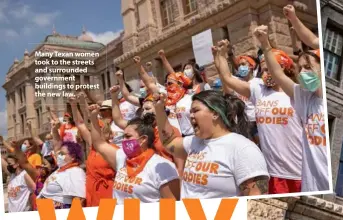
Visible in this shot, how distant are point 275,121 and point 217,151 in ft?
1.94

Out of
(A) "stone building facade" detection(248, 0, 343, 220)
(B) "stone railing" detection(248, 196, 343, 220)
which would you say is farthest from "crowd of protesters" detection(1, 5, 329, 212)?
(A) "stone building facade" detection(248, 0, 343, 220)

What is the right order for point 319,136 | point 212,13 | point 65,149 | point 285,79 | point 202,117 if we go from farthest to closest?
point 212,13
point 65,149
point 319,136
point 285,79
point 202,117

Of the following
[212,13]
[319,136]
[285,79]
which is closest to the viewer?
[285,79]

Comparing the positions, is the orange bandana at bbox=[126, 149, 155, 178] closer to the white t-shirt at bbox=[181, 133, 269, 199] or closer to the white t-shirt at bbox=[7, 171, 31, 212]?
the white t-shirt at bbox=[181, 133, 269, 199]

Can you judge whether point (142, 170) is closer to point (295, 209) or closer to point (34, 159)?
point (34, 159)

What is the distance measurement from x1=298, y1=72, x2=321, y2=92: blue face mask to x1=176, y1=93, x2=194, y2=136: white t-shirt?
2.78ft

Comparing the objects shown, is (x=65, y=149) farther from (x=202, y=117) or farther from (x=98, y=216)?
(x=202, y=117)

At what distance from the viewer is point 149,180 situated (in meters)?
3.20

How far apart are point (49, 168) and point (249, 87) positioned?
1622 millimetres

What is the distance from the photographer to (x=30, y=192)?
4.12 metres

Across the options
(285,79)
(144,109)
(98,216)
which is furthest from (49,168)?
(285,79)

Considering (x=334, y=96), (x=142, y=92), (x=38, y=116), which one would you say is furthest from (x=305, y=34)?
(x=334, y=96)

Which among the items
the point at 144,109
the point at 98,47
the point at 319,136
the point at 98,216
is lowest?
the point at 98,216

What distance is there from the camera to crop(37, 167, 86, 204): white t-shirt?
3.69 m
